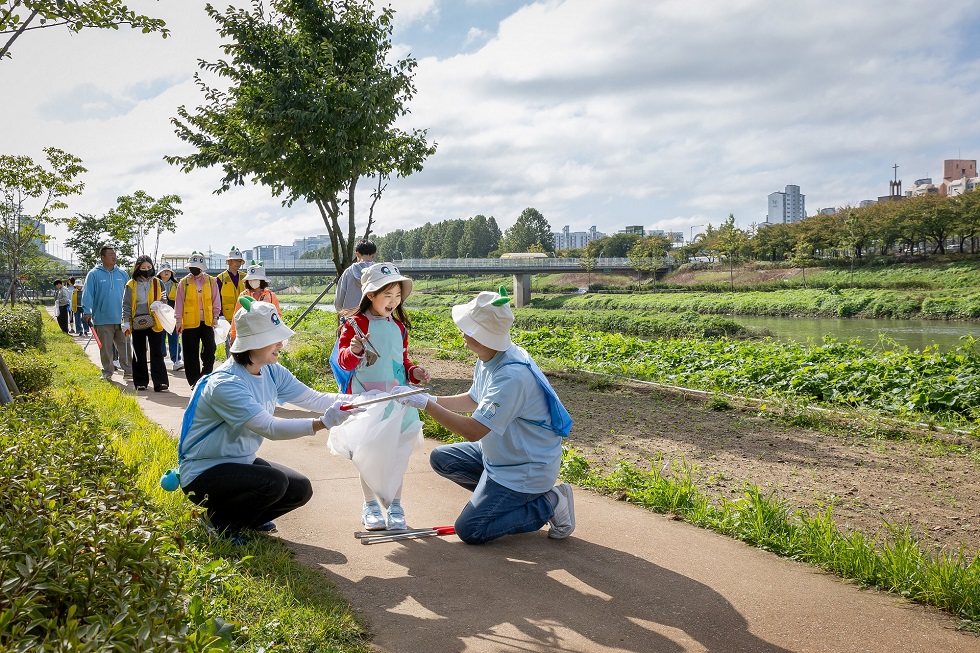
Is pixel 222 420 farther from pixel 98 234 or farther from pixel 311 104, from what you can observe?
pixel 98 234

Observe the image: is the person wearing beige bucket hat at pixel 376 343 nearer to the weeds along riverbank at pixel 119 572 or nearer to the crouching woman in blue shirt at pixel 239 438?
the crouching woman in blue shirt at pixel 239 438

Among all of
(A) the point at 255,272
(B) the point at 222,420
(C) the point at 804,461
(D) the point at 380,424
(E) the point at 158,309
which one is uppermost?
(A) the point at 255,272

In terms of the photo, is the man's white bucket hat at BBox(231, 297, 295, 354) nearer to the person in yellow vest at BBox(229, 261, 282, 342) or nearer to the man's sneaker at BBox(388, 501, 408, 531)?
the man's sneaker at BBox(388, 501, 408, 531)

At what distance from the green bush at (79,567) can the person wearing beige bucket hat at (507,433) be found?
5.45 ft

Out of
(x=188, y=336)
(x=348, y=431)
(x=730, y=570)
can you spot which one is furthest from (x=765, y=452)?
(x=188, y=336)

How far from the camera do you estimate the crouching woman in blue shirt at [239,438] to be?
3.82 meters

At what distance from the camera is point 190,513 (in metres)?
Answer: 3.85

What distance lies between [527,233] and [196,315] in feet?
297

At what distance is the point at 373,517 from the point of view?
4402 mm

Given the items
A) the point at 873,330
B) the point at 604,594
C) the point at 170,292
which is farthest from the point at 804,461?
the point at 873,330

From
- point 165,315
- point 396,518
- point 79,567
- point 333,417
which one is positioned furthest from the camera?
point 165,315

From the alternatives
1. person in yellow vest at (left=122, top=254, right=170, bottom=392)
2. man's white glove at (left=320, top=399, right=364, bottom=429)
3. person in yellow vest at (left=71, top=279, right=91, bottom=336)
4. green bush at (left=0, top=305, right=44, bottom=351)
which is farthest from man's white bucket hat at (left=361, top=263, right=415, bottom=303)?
person in yellow vest at (left=71, top=279, right=91, bottom=336)

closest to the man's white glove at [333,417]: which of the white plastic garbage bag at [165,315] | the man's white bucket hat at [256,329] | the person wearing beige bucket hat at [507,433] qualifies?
the person wearing beige bucket hat at [507,433]

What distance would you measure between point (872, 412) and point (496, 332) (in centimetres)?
521
